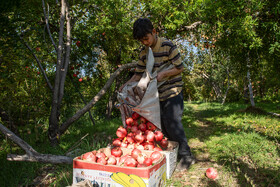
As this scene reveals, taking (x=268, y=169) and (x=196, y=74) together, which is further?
(x=196, y=74)

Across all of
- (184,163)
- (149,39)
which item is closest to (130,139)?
(184,163)

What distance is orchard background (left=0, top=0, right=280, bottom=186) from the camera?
2857 mm

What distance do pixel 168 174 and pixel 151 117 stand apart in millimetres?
714

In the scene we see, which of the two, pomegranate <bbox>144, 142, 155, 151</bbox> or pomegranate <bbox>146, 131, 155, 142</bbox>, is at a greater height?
pomegranate <bbox>146, 131, 155, 142</bbox>

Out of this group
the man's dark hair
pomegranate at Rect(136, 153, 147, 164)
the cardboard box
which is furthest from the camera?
the man's dark hair

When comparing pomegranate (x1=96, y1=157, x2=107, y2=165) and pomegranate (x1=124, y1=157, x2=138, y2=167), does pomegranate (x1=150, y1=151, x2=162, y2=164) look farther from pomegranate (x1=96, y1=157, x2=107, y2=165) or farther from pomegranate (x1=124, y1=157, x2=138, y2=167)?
pomegranate (x1=96, y1=157, x2=107, y2=165)

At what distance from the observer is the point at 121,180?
5.53 feet

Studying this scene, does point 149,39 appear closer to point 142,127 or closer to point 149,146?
point 142,127

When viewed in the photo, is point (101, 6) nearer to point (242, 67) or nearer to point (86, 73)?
point (86, 73)

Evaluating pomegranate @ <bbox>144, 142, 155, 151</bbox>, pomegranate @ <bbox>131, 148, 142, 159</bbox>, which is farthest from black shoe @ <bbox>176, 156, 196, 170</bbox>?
pomegranate @ <bbox>131, 148, 142, 159</bbox>

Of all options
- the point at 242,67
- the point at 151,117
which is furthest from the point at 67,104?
the point at 242,67

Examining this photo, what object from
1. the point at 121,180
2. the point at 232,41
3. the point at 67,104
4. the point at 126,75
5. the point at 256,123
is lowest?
the point at 256,123

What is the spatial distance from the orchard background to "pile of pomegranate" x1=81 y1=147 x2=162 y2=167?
578 mm

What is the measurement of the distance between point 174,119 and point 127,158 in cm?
84
